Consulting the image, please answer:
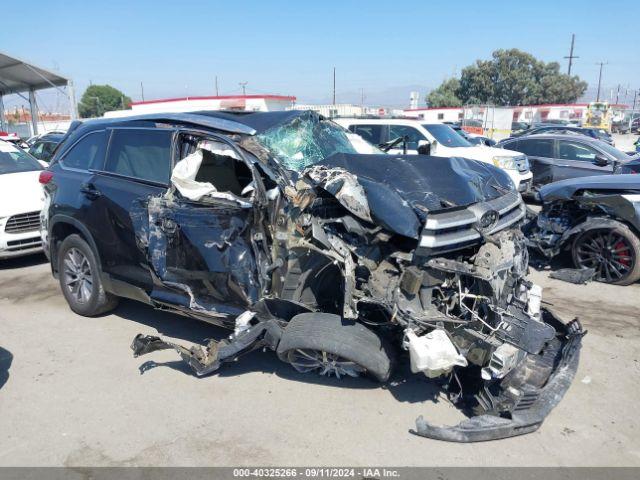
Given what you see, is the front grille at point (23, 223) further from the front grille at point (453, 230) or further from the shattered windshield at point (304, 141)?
the front grille at point (453, 230)

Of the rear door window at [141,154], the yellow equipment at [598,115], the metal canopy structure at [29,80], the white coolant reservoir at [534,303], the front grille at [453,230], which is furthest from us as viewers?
the yellow equipment at [598,115]

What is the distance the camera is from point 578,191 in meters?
6.43

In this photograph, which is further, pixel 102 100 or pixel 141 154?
pixel 102 100

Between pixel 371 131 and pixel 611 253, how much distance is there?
6.78 metres

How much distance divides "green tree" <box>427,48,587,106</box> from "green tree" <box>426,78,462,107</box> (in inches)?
16.4

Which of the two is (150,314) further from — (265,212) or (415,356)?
(415,356)

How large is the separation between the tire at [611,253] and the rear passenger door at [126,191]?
502 cm

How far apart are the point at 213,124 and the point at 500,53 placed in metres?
65.2

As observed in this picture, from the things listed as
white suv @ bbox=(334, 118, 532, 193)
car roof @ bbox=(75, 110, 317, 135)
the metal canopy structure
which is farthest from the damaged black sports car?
the metal canopy structure

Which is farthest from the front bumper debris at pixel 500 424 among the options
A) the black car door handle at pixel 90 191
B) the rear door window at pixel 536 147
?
the rear door window at pixel 536 147

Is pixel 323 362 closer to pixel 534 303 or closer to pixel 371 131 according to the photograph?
pixel 534 303

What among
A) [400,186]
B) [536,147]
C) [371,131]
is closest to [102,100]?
[371,131]

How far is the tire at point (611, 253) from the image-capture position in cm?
593

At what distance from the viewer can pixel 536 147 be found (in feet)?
41.1
